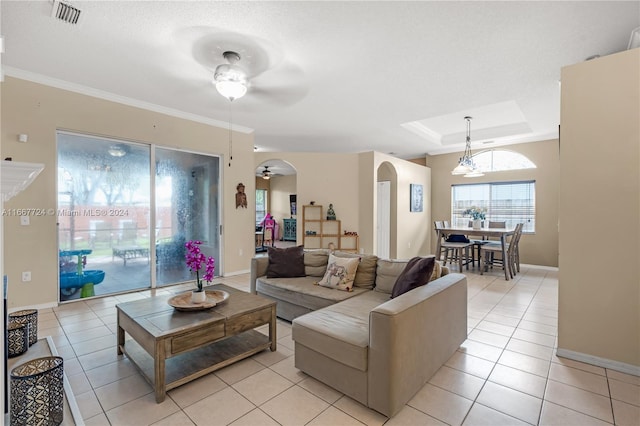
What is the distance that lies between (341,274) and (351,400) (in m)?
1.34

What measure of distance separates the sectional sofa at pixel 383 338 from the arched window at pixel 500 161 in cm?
564

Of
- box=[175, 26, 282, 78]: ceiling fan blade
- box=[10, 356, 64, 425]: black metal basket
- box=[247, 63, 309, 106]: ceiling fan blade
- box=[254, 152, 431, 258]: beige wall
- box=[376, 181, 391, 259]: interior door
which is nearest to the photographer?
box=[10, 356, 64, 425]: black metal basket

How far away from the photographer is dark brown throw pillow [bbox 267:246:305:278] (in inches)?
145

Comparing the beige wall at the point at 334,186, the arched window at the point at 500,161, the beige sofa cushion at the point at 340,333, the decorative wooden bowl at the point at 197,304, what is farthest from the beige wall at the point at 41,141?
the arched window at the point at 500,161

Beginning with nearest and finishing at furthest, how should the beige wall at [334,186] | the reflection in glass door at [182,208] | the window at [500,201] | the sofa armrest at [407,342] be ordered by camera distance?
the sofa armrest at [407,342] → the reflection in glass door at [182,208] → the beige wall at [334,186] → the window at [500,201]

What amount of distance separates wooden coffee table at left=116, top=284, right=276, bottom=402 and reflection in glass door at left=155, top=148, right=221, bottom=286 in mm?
2311

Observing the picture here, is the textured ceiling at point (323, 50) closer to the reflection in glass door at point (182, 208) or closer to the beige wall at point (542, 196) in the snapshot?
the reflection in glass door at point (182, 208)

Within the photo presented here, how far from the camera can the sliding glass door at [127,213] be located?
4034 millimetres

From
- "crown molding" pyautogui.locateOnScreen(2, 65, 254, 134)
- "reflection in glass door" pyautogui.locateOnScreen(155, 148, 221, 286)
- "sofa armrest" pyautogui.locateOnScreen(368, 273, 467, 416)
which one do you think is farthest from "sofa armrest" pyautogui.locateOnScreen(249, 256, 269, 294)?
"crown molding" pyautogui.locateOnScreen(2, 65, 254, 134)

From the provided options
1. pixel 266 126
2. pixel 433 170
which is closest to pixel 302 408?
pixel 266 126

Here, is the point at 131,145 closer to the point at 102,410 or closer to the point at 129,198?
the point at 129,198

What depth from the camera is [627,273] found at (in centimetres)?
239

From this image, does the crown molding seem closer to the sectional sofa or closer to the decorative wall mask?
the decorative wall mask

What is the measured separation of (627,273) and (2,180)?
3.90 metres
